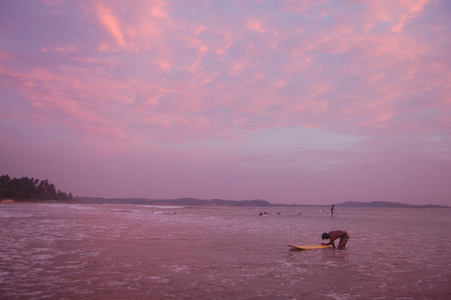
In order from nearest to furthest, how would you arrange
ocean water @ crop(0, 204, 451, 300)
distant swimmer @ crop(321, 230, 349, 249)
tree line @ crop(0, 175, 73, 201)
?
ocean water @ crop(0, 204, 451, 300)
distant swimmer @ crop(321, 230, 349, 249)
tree line @ crop(0, 175, 73, 201)

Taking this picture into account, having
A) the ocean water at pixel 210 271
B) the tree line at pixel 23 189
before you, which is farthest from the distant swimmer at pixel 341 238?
the tree line at pixel 23 189

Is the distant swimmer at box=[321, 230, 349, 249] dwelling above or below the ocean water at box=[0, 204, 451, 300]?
above

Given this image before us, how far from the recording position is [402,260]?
14.3m

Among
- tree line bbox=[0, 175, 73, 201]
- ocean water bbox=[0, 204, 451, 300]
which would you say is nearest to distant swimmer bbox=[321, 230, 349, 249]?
ocean water bbox=[0, 204, 451, 300]

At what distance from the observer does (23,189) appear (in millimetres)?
150750

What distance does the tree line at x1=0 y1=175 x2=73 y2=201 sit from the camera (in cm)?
13796

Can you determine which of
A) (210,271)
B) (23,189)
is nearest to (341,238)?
(210,271)

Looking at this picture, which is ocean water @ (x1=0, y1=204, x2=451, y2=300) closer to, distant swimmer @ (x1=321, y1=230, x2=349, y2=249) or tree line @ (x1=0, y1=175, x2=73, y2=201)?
distant swimmer @ (x1=321, y1=230, x2=349, y2=249)

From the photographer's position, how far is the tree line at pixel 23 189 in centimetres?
13796

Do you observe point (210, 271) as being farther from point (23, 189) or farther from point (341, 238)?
point (23, 189)

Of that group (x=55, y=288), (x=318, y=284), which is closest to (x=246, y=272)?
(x=318, y=284)

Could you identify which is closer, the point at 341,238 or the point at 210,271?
the point at 210,271

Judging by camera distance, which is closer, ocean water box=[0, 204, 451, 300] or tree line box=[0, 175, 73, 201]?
ocean water box=[0, 204, 451, 300]

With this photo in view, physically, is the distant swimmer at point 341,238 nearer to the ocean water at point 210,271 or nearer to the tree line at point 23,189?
the ocean water at point 210,271
